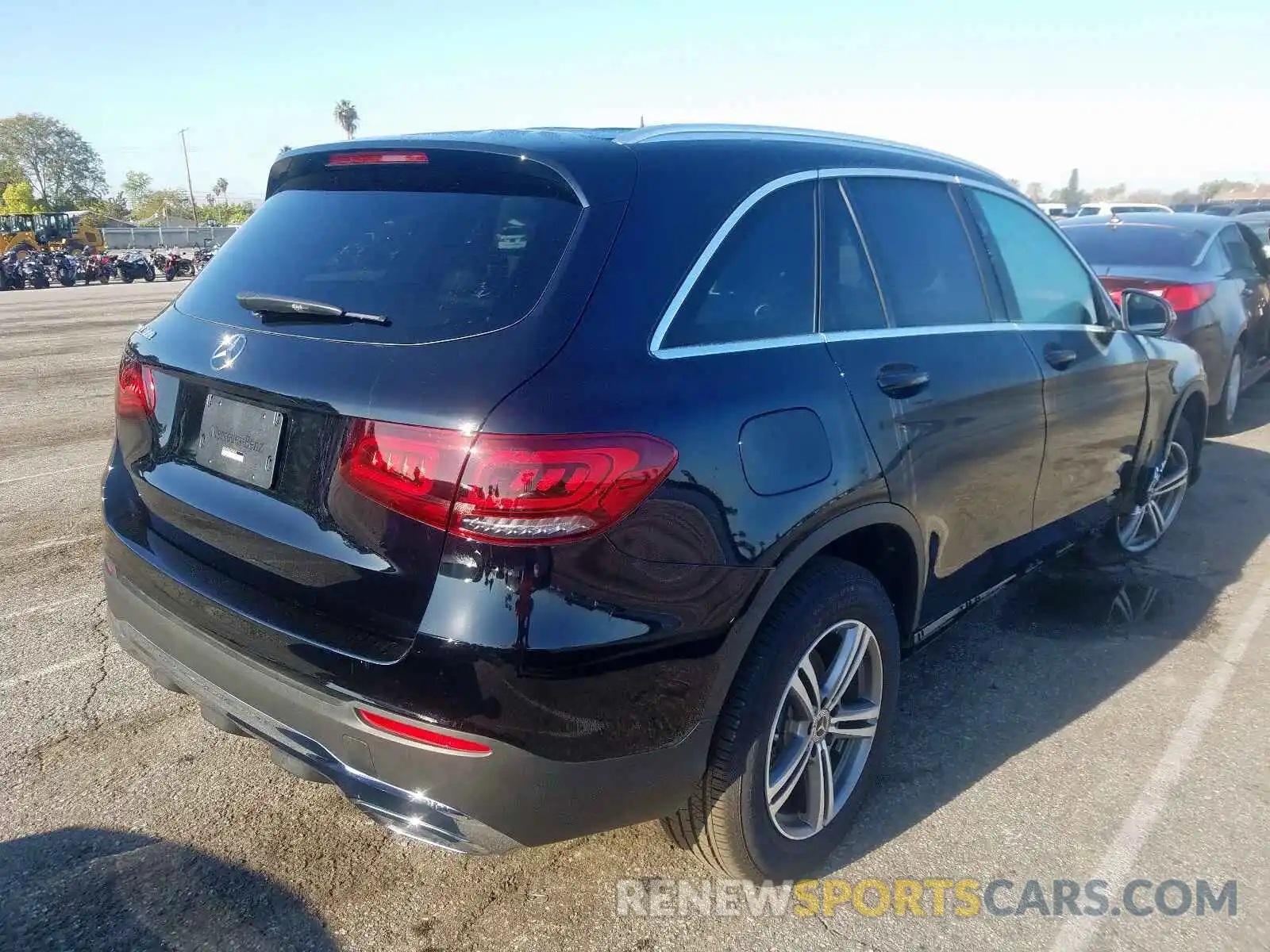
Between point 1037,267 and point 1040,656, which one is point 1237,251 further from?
point 1040,656

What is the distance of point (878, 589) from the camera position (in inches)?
104

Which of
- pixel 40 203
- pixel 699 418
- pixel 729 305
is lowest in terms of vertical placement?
pixel 40 203

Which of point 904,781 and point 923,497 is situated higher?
point 923,497

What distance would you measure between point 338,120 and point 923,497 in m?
99.7

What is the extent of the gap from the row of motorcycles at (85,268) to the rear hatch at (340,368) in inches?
1379

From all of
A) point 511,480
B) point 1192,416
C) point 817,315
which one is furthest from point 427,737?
point 1192,416

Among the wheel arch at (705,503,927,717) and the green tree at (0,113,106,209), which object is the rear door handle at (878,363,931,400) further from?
the green tree at (0,113,106,209)

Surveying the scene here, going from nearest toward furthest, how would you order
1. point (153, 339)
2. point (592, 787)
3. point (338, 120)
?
1. point (592, 787)
2. point (153, 339)
3. point (338, 120)

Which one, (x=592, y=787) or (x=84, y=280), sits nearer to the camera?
(x=592, y=787)

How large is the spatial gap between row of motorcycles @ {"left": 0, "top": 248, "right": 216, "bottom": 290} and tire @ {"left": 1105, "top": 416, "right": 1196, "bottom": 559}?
114 ft

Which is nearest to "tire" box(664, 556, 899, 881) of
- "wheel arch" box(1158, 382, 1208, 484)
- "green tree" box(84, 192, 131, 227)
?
"wheel arch" box(1158, 382, 1208, 484)

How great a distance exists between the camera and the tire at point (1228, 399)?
7465 millimetres

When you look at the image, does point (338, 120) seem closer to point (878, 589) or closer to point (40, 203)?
point (40, 203)

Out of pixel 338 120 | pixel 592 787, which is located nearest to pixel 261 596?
pixel 592 787
